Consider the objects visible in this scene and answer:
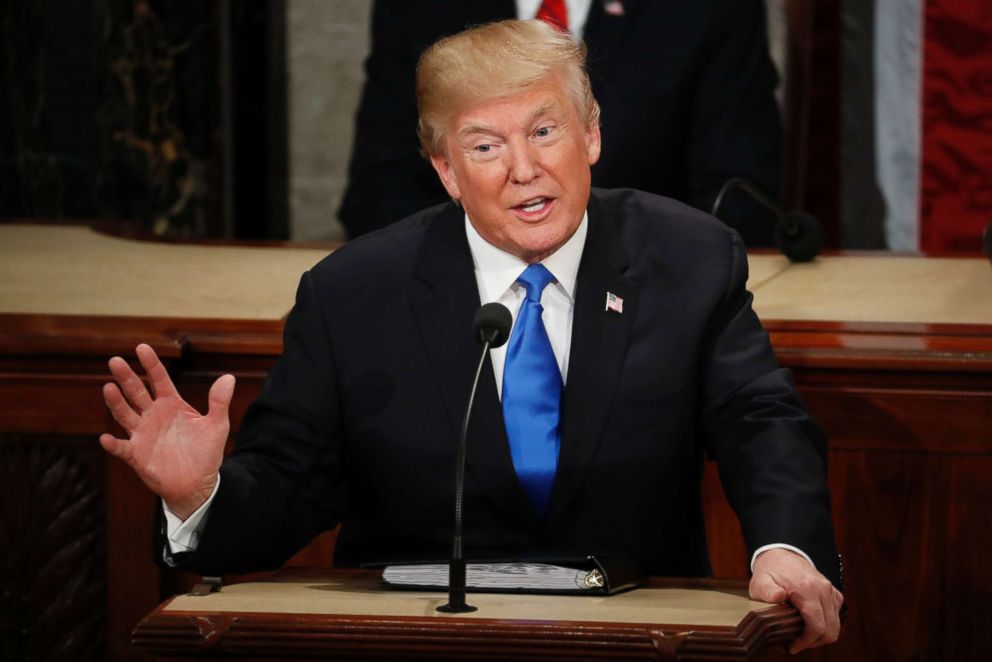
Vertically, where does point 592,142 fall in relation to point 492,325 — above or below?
above

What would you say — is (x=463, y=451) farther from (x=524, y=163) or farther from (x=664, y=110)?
(x=664, y=110)

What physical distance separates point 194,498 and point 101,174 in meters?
2.82

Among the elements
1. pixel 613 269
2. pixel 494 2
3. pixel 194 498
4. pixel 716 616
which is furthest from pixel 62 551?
pixel 494 2

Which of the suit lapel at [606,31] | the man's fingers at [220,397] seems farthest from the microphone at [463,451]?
the suit lapel at [606,31]

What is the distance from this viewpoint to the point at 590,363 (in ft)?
6.93

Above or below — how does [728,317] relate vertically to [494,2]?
below

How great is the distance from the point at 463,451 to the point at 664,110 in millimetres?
1897

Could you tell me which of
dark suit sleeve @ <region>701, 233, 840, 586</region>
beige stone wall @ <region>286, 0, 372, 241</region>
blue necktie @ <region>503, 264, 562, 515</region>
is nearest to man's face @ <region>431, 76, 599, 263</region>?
blue necktie @ <region>503, 264, 562, 515</region>

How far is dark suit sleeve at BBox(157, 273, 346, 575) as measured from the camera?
2004 millimetres

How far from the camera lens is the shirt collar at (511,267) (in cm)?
216

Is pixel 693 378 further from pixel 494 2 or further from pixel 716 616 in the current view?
pixel 494 2

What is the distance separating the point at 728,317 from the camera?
2.17m

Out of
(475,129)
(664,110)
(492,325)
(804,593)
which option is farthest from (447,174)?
(664,110)

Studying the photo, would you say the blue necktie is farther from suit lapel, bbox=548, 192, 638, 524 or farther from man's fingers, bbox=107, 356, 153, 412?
man's fingers, bbox=107, 356, 153, 412
